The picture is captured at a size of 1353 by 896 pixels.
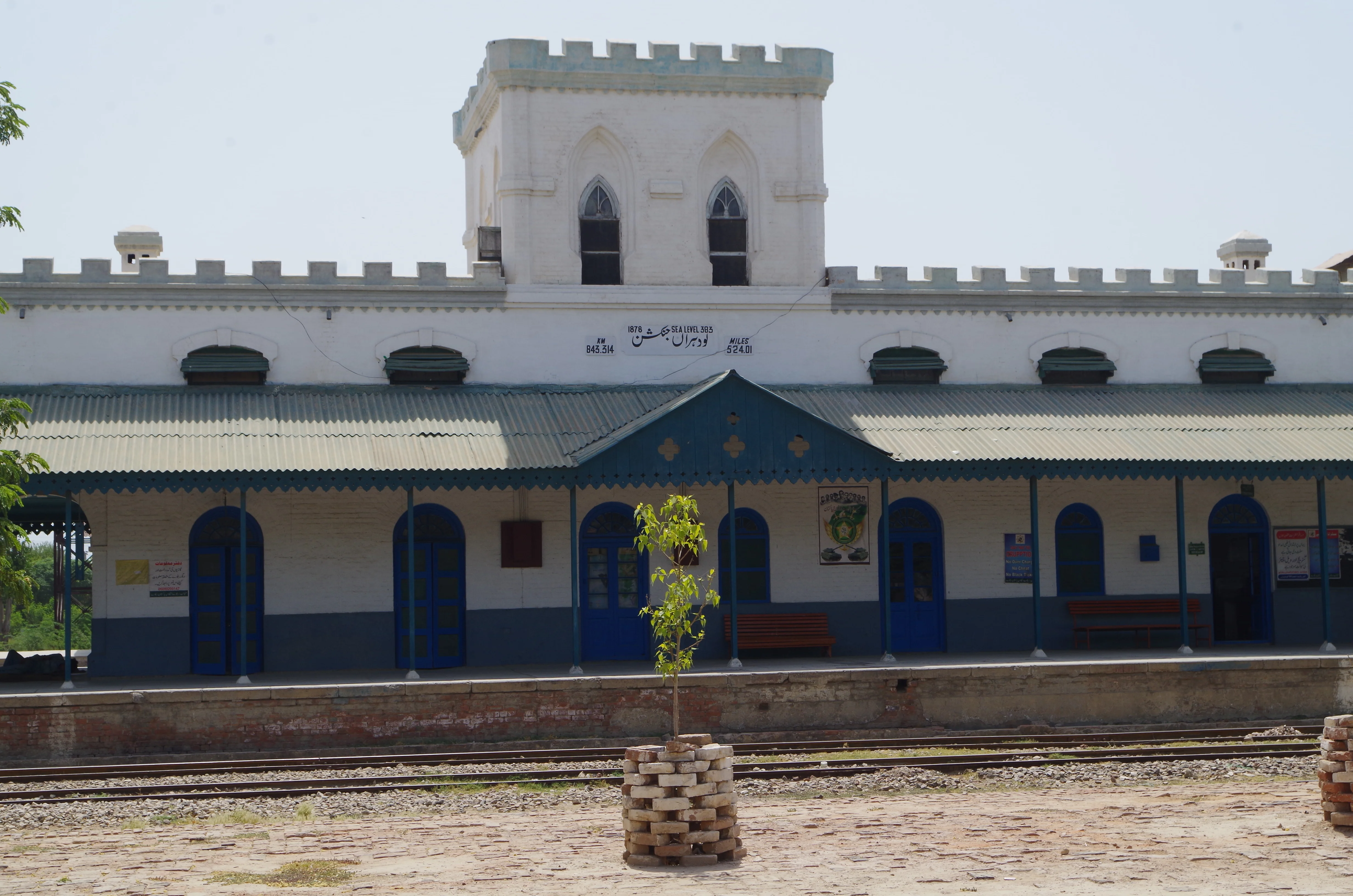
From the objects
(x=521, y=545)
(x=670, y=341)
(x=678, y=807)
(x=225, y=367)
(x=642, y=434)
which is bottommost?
(x=678, y=807)

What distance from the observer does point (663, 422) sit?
19859mm

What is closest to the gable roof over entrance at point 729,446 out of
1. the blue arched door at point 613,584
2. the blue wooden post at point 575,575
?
the blue wooden post at point 575,575

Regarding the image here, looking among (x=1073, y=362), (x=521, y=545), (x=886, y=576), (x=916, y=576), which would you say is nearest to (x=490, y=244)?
(x=521, y=545)

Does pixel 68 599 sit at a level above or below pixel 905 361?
below

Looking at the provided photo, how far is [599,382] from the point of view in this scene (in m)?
23.1

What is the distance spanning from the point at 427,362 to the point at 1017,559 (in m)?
9.41

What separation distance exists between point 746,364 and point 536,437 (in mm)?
4136

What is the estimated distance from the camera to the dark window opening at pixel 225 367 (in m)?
21.9

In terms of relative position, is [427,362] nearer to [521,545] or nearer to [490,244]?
[490,244]

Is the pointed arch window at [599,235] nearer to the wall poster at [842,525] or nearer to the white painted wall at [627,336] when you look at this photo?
the white painted wall at [627,336]

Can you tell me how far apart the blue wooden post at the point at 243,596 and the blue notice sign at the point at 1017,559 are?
1117 centimetres

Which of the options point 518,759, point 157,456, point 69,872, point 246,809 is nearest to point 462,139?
point 157,456

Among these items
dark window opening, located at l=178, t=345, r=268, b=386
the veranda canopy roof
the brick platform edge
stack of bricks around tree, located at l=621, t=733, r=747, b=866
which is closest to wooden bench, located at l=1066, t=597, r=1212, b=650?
the veranda canopy roof

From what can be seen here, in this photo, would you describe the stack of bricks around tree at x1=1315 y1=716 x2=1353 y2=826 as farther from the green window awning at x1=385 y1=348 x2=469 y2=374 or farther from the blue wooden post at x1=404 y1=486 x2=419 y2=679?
the green window awning at x1=385 y1=348 x2=469 y2=374
